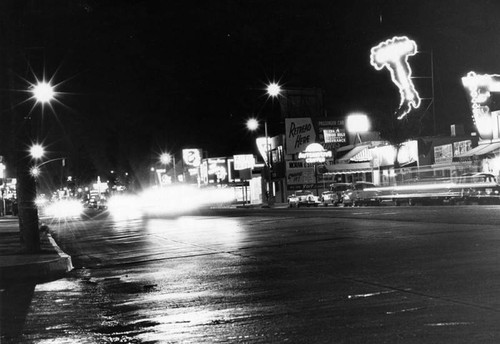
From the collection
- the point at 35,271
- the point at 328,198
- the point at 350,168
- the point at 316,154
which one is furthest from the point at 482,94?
the point at 35,271

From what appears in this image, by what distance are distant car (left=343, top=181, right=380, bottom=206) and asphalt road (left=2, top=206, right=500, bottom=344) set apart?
28.4 m

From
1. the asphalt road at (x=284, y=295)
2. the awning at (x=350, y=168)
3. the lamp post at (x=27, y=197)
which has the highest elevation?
the awning at (x=350, y=168)

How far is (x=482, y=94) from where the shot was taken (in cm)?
4247

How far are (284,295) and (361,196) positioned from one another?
3809cm

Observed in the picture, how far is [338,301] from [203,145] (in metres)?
97.3

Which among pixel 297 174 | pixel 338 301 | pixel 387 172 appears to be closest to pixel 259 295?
pixel 338 301

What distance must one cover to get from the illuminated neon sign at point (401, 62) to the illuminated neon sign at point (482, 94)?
567 cm

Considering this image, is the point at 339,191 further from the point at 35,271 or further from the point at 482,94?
the point at 35,271

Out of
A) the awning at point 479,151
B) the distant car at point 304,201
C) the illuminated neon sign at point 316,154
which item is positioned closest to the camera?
the awning at point 479,151

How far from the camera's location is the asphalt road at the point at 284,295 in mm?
7207

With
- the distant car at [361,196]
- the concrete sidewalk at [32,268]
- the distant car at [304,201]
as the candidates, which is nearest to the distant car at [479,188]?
the distant car at [361,196]

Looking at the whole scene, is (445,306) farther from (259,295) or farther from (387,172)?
(387,172)

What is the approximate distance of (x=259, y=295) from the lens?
9742 mm

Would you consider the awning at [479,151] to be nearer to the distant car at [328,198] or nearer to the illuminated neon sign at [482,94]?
the illuminated neon sign at [482,94]
